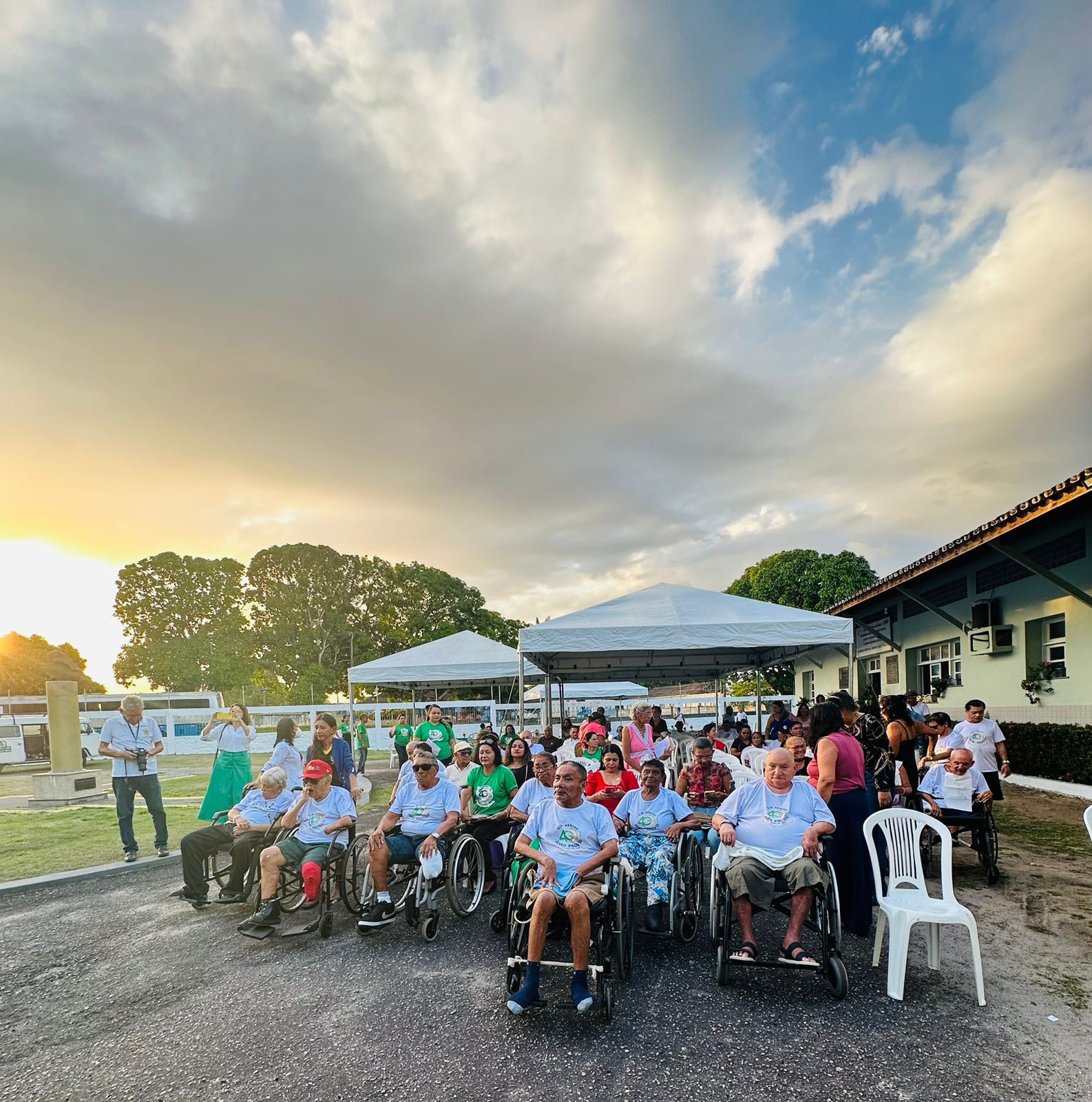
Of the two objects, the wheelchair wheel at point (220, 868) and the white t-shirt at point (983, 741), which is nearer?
the wheelchair wheel at point (220, 868)

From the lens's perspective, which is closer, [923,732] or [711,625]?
[923,732]

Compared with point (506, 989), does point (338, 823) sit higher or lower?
higher

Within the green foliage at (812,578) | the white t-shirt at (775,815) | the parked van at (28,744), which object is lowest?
the parked van at (28,744)

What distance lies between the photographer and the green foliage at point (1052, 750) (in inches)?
379

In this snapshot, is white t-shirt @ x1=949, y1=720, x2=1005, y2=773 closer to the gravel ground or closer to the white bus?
the gravel ground

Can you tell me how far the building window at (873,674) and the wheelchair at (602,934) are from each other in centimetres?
1748

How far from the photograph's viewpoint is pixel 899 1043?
3.15 meters

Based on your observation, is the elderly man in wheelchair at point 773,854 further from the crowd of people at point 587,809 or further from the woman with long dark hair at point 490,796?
the woman with long dark hair at point 490,796

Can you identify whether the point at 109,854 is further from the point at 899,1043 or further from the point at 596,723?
the point at 899,1043

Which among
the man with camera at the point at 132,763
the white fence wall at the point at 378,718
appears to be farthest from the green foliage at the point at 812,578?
the man with camera at the point at 132,763

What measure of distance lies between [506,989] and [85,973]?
266 cm

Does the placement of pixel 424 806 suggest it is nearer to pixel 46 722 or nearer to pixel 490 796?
pixel 490 796

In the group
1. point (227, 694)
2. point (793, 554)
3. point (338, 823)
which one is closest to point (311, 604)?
point (227, 694)

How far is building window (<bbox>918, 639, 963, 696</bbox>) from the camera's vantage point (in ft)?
49.3
